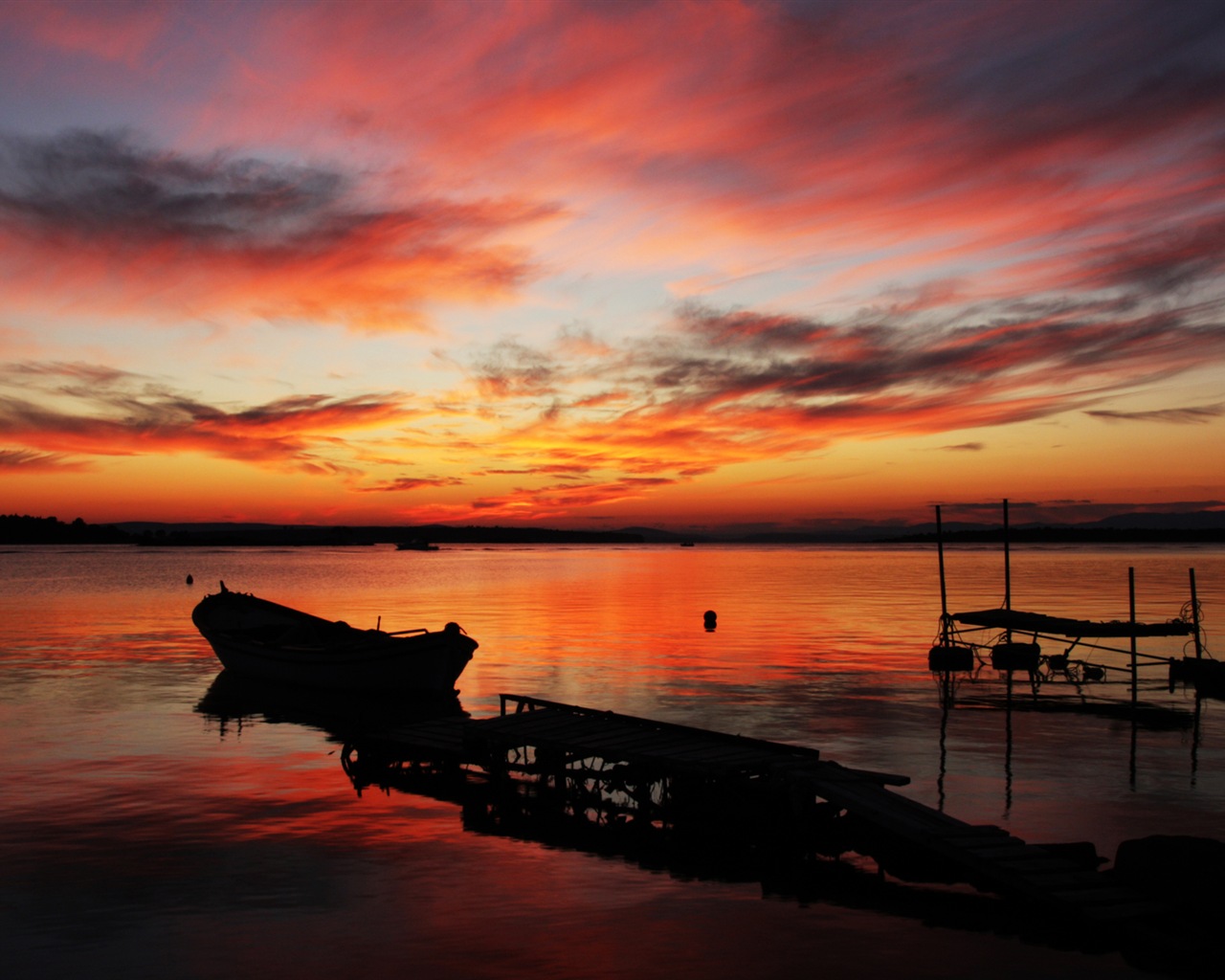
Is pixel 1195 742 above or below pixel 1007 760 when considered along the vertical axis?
below

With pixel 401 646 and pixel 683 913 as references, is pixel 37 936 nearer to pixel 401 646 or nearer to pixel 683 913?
pixel 683 913

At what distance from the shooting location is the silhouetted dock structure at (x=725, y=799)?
43.1 ft

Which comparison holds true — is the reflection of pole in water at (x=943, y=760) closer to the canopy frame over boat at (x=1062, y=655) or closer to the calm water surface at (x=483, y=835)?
the calm water surface at (x=483, y=835)

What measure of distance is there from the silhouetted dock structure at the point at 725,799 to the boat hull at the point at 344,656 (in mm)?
8032

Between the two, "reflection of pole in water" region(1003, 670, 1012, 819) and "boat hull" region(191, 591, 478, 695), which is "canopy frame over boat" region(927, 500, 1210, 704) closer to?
"reflection of pole in water" region(1003, 670, 1012, 819)

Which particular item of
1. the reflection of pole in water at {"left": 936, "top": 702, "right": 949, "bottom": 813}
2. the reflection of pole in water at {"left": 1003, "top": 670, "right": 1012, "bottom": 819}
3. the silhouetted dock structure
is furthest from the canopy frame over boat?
the silhouetted dock structure

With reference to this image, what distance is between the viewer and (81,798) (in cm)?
1939

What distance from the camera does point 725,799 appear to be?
1761 centimetres

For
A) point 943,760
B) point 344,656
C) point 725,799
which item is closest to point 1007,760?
point 943,760

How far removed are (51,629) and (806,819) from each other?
2038 inches

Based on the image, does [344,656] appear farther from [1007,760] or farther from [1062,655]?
[1062,655]

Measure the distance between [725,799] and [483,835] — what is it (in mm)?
4564

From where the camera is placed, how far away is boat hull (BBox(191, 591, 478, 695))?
3256 centimetres

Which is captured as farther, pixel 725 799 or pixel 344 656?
pixel 344 656
